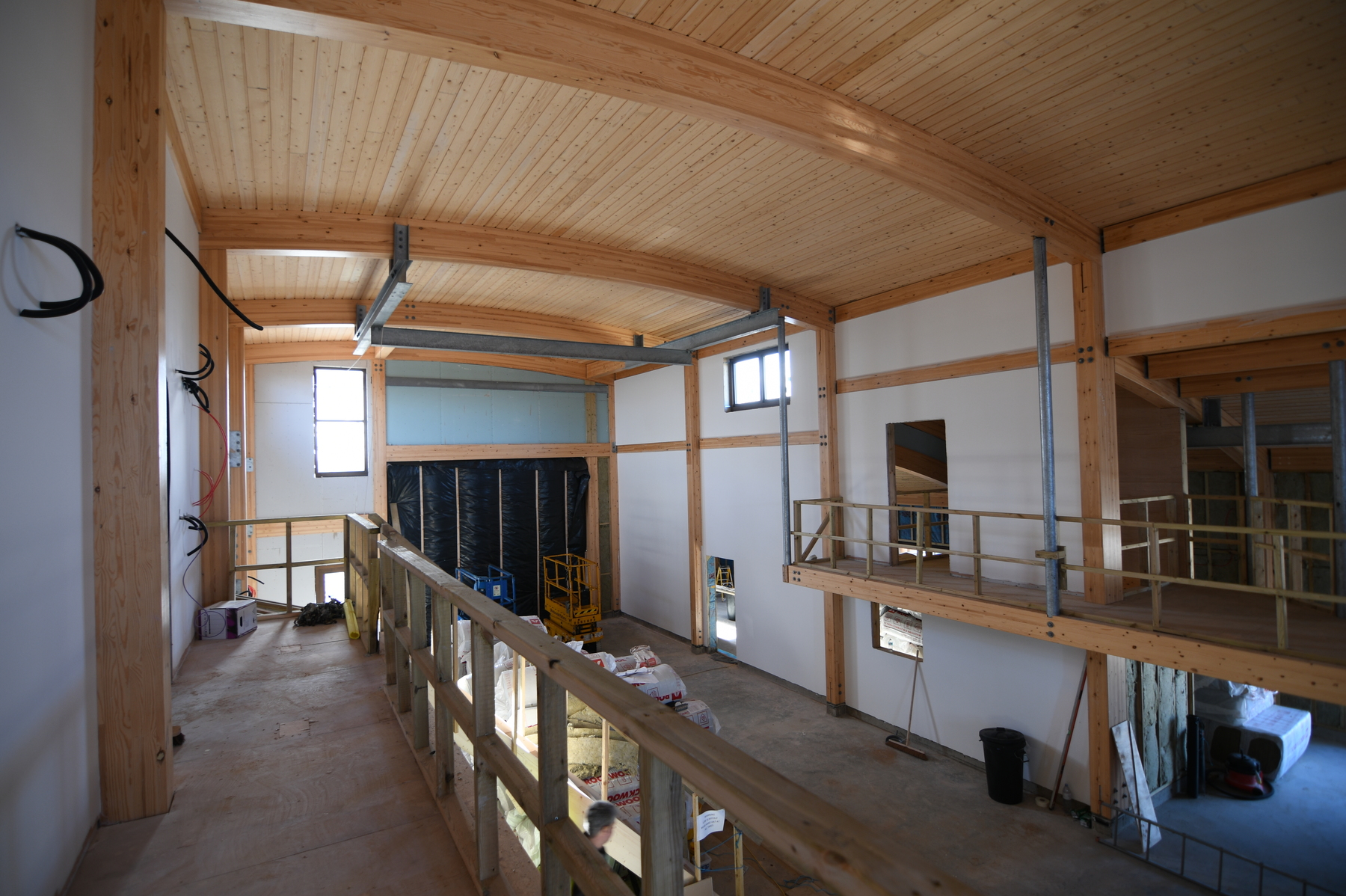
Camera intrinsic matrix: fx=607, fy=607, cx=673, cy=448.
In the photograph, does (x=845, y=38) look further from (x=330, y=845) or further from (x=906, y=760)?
(x=906, y=760)

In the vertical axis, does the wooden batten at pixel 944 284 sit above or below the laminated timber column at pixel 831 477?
above

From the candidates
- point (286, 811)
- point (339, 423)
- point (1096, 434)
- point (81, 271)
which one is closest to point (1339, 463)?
point (1096, 434)

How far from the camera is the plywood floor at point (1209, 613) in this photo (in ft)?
13.7

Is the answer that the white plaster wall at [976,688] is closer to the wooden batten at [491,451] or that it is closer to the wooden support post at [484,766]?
the wooden support post at [484,766]

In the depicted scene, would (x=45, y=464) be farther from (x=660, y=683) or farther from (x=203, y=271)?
(x=660, y=683)

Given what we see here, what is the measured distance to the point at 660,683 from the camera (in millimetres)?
6512

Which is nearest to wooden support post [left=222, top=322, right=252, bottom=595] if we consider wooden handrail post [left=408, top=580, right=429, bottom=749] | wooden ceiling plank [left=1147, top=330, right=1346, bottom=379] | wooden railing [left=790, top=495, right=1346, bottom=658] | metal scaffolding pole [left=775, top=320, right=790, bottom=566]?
wooden handrail post [left=408, top=580, right=429, bottom=749]

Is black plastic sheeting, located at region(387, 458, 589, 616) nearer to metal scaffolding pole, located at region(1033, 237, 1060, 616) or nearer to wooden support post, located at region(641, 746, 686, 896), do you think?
metal scaffolding pole, located at region(1033, 237, 1060, 616)

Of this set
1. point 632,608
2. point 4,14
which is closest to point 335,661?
point 4,14

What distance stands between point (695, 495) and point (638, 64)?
8.78 metres

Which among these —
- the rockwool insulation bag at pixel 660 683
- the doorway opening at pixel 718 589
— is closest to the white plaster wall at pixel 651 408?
the doorway opening at pixel 718 589

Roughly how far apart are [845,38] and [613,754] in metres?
5.49

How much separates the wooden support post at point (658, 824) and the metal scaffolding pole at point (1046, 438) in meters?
5.04

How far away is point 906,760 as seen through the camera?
283 inches
